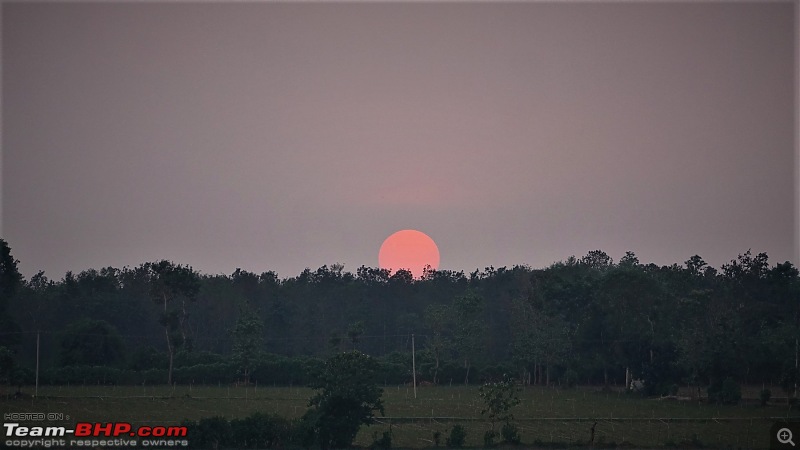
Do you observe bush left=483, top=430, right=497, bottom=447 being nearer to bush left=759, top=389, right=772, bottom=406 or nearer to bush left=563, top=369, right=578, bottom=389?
bush left=759, top=389, right=772, bottom=406

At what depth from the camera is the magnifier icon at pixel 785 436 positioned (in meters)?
60.1

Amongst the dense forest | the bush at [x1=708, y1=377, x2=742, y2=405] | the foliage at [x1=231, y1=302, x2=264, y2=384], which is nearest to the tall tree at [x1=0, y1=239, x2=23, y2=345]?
the dense forest

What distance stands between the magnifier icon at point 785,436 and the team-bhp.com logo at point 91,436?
41065 millimetres

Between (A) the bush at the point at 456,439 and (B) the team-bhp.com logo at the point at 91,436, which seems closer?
(B) the team-bhp.com logo at the point at 91,436

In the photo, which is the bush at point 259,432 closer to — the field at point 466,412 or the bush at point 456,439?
the field at point 466,412

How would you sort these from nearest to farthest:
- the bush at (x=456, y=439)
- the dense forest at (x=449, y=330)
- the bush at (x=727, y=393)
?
1. the bush at (x=456, y=439)
2. the bush at (x=727, y=393)
3. the dense forest at (x=449, y=330)

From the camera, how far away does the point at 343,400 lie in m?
60.0

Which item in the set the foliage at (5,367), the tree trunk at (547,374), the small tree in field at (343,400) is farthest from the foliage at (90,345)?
the small tree in field at (343,400)

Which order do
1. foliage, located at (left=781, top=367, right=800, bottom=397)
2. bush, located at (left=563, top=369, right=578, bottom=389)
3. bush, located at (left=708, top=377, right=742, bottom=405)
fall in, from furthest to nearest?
bush, located at (left=563, top=369, right=578, bottom=389)
foliage, located at (left=781, top=367, right=800, bottom=397)
bush, located at (left=708, top=377, right=742, bottom=405)

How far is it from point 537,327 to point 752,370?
30920mm

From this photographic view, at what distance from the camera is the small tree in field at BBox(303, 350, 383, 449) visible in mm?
58812

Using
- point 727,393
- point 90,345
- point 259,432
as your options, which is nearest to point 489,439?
point 259,432

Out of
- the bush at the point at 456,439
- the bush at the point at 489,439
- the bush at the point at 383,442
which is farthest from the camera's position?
the bush at the point at 489,439

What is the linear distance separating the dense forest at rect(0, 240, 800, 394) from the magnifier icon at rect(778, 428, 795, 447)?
90.2 feet
